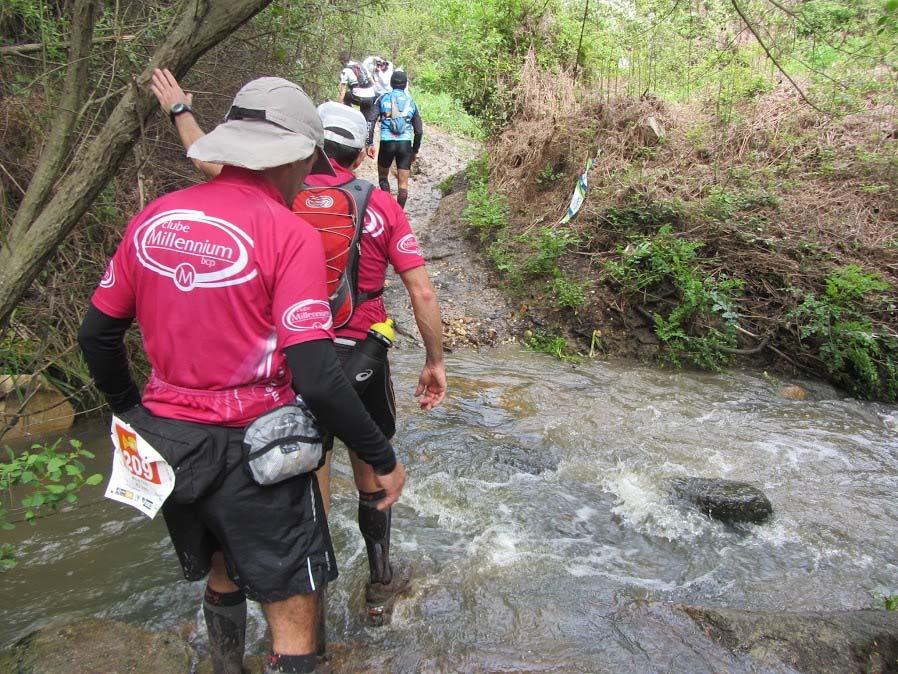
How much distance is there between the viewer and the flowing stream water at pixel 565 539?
115 inches

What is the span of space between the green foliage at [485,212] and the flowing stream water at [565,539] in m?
3.61

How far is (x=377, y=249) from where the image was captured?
279 cm

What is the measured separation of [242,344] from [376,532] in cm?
152

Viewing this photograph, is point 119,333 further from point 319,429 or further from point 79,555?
point 79,555

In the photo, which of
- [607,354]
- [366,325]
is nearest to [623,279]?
[607,354]

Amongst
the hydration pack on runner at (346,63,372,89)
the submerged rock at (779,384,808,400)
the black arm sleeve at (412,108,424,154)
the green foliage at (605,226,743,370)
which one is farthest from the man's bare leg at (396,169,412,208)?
the submerged rock at (779,384,808,400)

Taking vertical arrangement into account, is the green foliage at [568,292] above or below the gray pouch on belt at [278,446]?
below

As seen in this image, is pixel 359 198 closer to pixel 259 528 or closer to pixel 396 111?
pixel 259 528

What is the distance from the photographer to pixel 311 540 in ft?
6.57

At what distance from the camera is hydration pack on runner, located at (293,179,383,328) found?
99.7 inches

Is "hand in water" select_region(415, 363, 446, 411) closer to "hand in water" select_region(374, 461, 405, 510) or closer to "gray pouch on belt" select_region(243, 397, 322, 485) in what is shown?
"hand in water" select_region(374, 461, 405, 510)

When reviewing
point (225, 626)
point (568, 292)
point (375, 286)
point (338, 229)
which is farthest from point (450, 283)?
point (225, 626)

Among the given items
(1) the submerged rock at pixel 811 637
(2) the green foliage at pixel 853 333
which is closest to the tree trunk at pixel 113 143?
(1) the submerged rock at pixel 811 637

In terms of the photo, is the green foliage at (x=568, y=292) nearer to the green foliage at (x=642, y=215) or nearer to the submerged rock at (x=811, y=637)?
the green foliage at (x=642, y=215)
